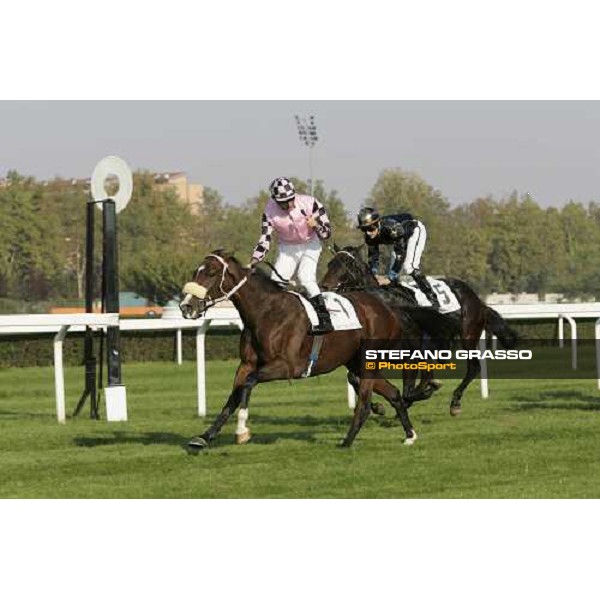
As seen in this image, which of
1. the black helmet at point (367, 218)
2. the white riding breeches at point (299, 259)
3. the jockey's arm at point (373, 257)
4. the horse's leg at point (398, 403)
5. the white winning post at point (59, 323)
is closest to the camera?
the horse's leg at point (398, 403)

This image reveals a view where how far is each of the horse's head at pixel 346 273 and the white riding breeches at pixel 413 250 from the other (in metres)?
0.58

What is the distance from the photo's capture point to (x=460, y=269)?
3209cm

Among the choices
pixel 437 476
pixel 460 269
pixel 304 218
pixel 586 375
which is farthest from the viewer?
pixel 460 269

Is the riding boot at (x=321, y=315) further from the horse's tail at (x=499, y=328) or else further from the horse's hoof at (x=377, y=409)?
the horse's tail at (x=499, y=328)

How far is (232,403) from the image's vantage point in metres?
9.90

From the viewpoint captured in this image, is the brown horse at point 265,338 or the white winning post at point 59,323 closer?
the brown horse at point 265,338

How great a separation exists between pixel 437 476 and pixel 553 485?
2.53 ft

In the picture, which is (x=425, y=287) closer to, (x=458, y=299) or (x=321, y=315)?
(x=458, y=299)

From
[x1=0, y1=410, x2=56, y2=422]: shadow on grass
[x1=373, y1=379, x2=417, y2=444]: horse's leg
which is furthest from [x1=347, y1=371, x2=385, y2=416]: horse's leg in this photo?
[x1=0, y1=410, x2=56, y2=422]: shadow on grass

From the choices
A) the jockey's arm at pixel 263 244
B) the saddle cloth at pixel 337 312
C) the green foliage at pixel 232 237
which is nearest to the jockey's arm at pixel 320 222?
the jockey's arm at pixel 263 244

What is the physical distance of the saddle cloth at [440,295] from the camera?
478 inches
